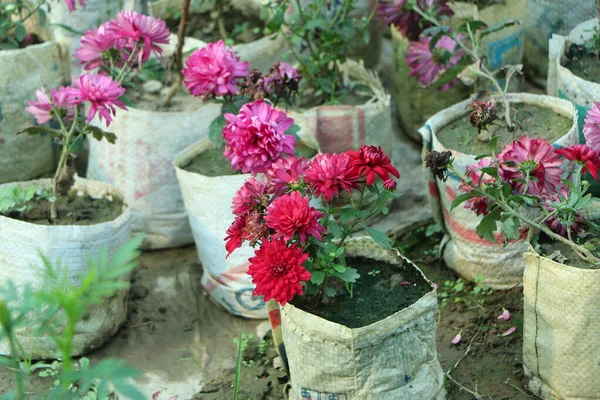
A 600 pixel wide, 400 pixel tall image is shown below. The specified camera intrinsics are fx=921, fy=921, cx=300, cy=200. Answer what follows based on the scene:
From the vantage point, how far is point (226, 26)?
409 cm

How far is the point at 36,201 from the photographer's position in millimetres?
3035

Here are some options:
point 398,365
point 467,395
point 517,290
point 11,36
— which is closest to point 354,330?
point 398,365

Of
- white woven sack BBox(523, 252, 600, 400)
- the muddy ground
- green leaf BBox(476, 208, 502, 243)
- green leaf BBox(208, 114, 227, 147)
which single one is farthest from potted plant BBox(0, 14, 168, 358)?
white woven sack BBox(523, 252, 600, 400)

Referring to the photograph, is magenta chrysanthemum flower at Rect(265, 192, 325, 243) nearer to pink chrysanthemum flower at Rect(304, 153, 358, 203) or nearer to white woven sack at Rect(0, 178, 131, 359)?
pink chrysanthemum flower at Rect(304, 153, 358, 203)

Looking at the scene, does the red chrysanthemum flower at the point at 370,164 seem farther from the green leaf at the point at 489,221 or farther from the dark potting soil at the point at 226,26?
the dark potting soil at the point at 226,26

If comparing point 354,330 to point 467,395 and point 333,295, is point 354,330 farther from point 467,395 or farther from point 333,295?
point 467,395

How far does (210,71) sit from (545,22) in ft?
5.70

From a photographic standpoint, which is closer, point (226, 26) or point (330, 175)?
point (330, 175)

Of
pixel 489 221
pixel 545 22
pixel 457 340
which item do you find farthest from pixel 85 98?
pixel 545 22

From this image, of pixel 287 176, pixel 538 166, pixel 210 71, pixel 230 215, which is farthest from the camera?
pixel 230 215

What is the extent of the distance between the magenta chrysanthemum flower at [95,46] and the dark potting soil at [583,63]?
159 cm

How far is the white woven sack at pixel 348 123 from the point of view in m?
3.35

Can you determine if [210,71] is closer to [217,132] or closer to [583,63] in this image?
[217,132]

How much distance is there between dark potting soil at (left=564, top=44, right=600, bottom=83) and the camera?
321cm
